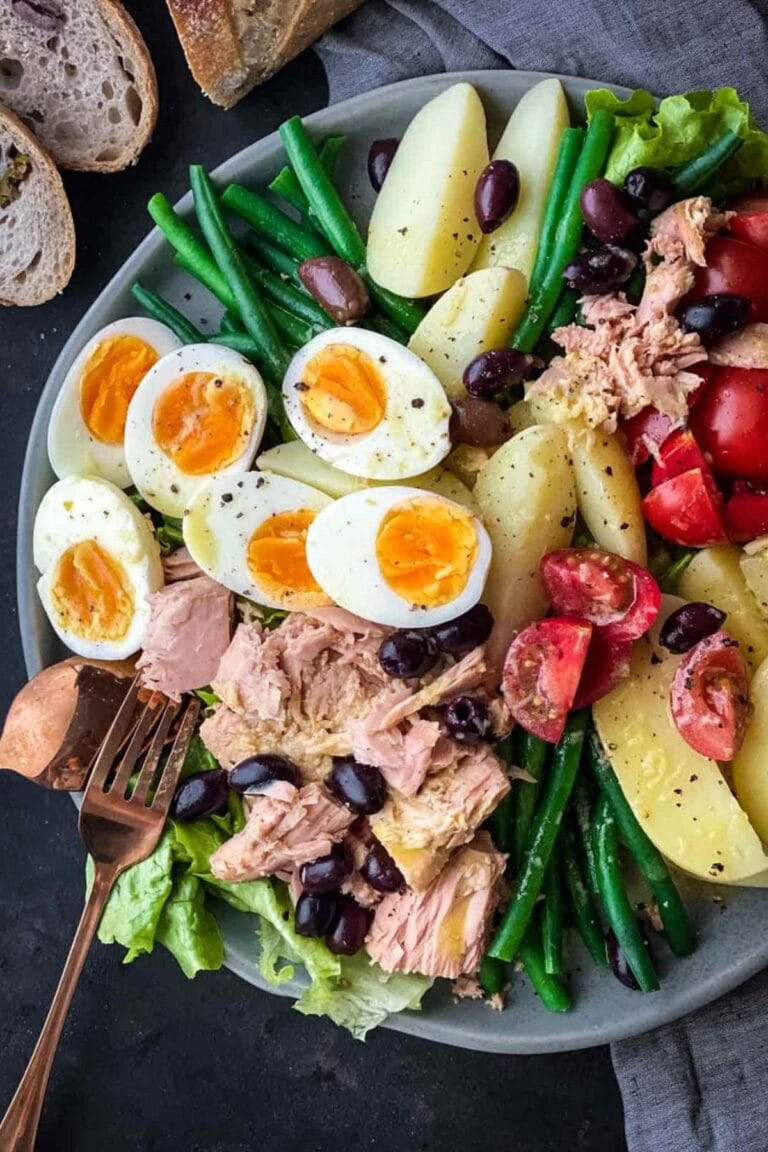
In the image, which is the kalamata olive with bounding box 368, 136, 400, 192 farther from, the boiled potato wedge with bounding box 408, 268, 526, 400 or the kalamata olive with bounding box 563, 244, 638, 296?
the kalamata olive with bounding box 563, 244, 638, 296

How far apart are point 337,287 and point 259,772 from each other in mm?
1228

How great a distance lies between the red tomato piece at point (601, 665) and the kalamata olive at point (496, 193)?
3.40 feet

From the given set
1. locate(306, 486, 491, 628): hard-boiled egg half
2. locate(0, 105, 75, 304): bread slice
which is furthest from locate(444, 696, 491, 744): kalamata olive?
locate(0, 105, 75, 304): bread slice

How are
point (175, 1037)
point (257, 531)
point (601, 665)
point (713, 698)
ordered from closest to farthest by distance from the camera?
point (713, 698) < point (601, 665) < point (257, 531) < point (175, 1037)

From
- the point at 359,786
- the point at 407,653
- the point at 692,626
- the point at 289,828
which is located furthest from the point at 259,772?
the point at 692,626

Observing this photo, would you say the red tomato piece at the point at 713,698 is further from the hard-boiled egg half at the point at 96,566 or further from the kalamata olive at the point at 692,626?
the hard-boiled egg half at the point at 96,566

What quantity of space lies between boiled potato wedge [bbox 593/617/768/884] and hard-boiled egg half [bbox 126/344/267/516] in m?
1.13

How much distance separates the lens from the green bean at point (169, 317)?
3059 mm

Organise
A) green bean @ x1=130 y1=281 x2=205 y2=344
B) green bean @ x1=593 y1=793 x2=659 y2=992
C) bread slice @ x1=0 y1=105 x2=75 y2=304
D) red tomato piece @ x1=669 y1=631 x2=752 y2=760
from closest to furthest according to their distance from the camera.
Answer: red tomato piece @ x1=669 y1=631 x2=752 y2=760 < green bean @ x1=593 y1=793 x2=659 y2=992 < green bean @ x1=130 y1=281 x2=205 y2=344 < bread slice @ x1=0 y1=105 x2=75 y2=304

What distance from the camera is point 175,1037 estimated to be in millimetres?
3207

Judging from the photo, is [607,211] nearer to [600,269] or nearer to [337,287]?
[600,269]

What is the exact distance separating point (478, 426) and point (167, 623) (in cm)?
92

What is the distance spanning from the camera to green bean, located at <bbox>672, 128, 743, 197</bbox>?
2.61m

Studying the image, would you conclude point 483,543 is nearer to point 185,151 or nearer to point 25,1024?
point 185,151
